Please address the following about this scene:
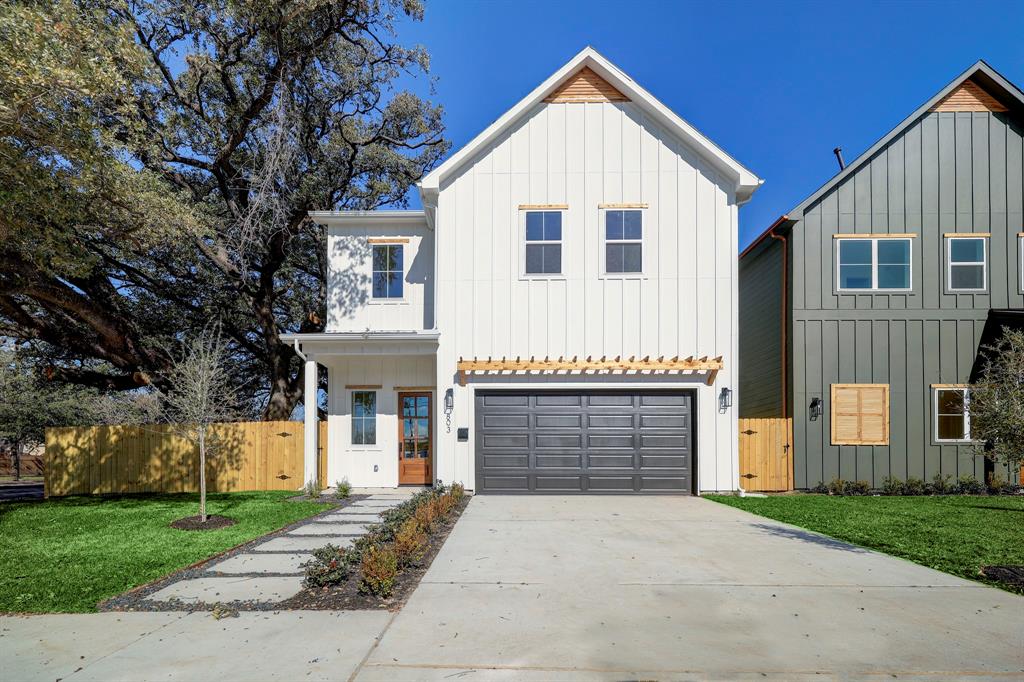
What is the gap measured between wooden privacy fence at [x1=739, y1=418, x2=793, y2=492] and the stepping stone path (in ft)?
26.5

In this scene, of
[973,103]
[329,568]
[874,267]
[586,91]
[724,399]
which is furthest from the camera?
[973,103]

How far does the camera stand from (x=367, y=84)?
1811 centimetres

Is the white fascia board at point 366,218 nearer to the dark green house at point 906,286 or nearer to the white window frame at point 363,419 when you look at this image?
the white window frame at point 363,419

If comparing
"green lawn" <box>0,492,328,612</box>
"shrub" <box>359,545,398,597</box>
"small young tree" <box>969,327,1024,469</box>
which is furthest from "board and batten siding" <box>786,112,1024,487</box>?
"green lawn" <box>0,492,328,612</box>

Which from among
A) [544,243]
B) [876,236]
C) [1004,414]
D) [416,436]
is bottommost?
[416,436]

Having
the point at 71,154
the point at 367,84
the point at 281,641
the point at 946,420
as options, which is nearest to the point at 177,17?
the point at 367,84

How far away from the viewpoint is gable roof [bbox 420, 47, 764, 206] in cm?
1280

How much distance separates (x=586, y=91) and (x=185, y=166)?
12139 mm

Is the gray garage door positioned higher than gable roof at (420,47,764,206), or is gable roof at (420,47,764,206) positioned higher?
gable roof at (420,47,764,206)

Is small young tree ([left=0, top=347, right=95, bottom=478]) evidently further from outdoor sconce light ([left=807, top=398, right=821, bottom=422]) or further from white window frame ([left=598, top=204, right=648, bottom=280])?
outdoor sconce light ([left=807, top=398, right=821, bottom=422])

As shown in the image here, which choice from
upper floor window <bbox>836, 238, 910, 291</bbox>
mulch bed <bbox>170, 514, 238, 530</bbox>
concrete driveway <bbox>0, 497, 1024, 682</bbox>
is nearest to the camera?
concrete driveway <bbox>0, 497, 1024, 682</bbox>

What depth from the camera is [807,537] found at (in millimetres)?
8438

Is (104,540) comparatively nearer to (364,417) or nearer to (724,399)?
(364,417)

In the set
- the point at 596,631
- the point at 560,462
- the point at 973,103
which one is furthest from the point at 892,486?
the point at 596,631
